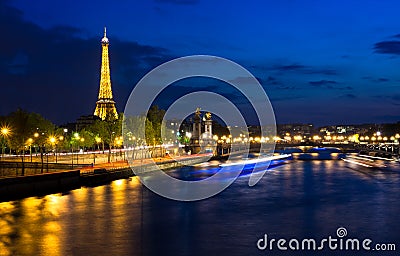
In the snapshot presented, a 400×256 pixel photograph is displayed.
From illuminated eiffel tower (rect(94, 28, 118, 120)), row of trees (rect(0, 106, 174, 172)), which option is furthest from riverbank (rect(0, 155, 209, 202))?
illuminated eiffel tower (rect(94, 28, 118, 120))

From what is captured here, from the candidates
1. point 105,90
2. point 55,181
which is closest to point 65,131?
point 55,181

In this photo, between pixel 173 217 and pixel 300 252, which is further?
pixel 173 217

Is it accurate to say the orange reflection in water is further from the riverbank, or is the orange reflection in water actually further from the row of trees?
the row of trees

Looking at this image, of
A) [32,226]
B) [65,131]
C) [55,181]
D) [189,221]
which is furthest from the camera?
[65,131]

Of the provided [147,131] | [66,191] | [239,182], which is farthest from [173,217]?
[147,131]

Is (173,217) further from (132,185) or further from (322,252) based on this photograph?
(132,185)

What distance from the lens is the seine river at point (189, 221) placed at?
66.6ft

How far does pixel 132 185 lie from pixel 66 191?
7079mm

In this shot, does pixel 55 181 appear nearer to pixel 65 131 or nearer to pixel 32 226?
pixel 32 226

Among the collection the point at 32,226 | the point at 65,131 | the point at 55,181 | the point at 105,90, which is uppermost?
the point at 105,90

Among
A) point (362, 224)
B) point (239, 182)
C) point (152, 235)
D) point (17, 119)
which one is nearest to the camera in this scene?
point (152, 235)

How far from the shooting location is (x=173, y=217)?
92.7ft

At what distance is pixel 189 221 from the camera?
26844mm

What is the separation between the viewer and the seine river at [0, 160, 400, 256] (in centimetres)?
2030
